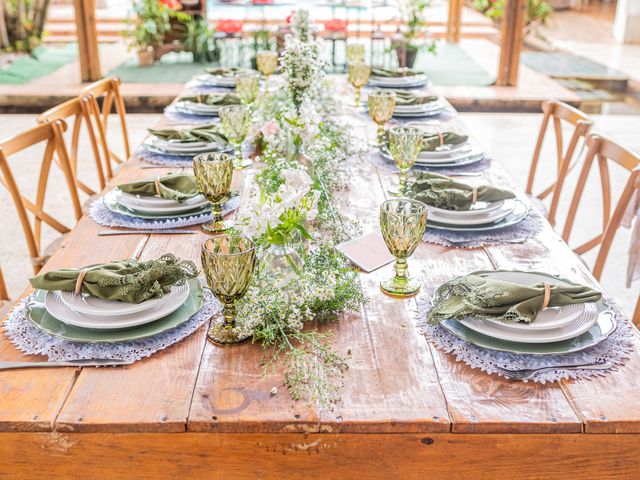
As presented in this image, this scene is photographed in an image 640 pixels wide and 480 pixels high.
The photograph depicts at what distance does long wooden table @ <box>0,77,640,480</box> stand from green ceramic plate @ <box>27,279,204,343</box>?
7 cm

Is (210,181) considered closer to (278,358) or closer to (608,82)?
(278,358)

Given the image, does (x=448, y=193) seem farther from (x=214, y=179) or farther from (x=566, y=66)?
(x=566, y=66)

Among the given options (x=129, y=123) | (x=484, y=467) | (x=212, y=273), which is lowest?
(x=129, y=123)

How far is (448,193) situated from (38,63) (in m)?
6.69

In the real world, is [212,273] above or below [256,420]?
above

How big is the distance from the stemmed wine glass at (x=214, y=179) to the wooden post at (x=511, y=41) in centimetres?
500

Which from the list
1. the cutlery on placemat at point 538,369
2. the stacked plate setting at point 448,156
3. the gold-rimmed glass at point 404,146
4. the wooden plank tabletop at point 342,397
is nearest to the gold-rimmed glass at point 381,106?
the stacked plate setting at point 448,156

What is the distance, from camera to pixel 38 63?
742cm

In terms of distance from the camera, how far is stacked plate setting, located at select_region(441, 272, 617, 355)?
1226 mm

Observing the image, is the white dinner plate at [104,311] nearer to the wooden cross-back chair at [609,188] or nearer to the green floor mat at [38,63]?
the wooden cross-back chair at [609,188]

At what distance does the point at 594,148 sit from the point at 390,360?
1.33 meters

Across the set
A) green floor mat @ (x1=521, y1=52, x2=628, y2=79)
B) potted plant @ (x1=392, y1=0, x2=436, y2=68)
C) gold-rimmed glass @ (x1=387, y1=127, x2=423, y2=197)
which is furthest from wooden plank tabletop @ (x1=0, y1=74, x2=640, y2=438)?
green floor mat @ (x1=521, y1=52, x2=628, y2=79)

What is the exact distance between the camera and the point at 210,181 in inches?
67.5

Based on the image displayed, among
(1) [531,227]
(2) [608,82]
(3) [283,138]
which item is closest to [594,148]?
(1) [531,227]
